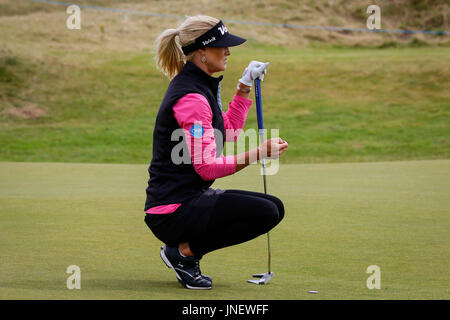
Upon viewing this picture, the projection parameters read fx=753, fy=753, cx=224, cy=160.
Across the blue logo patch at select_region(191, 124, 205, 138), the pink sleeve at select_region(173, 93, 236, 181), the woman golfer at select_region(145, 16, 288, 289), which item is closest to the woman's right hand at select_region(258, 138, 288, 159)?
the woman golfer at select_region(145, 16, 288, 289)

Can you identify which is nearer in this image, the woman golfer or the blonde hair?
the woman golfer

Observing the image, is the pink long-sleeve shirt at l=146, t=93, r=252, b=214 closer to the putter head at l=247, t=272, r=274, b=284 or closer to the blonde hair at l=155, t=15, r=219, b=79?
the blonde hair at l=155, t=15, r=219, b=79

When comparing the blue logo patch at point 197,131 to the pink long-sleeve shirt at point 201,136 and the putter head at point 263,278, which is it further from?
the putter head at point 263,278

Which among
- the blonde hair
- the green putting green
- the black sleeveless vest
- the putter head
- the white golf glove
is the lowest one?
the green putting green

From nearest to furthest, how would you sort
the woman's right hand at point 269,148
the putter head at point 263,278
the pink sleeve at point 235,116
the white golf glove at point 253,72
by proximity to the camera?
the woman's right hand at point 269,148 < the putter head at point 263,278 < the white golf glove at point 253,72 < the pink sleeve at point 235,116

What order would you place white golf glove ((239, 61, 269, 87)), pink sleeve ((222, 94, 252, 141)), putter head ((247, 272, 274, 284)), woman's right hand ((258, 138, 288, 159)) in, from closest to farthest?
woman's right hand ((258, 138, 288, 159)) → putter head ((247, 272, 274, 284)) → white golf glove ((239, 61, 269, 87)) → pink sleeve ((222, 94, 252, 141))

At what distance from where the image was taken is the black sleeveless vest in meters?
4.29

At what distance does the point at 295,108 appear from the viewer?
22094 millimetres

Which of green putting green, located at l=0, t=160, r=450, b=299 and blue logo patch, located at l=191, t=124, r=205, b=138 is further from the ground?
blue logo patch, located at l=191, t=124, r=205, b=138

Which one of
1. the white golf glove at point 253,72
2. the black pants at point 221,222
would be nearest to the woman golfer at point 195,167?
the black pants at point 221,222

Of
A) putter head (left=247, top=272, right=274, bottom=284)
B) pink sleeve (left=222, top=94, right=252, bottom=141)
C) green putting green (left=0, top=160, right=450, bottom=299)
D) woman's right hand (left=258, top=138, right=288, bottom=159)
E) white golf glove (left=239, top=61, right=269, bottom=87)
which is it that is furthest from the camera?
pink sleeve (left=222, top=94, right=252, bottom=141)

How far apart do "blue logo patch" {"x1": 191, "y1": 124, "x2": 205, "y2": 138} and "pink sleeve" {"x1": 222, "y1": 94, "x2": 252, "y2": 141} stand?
0.85m

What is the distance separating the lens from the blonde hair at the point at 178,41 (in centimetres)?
442

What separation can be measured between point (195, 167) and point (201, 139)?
0.55ft
